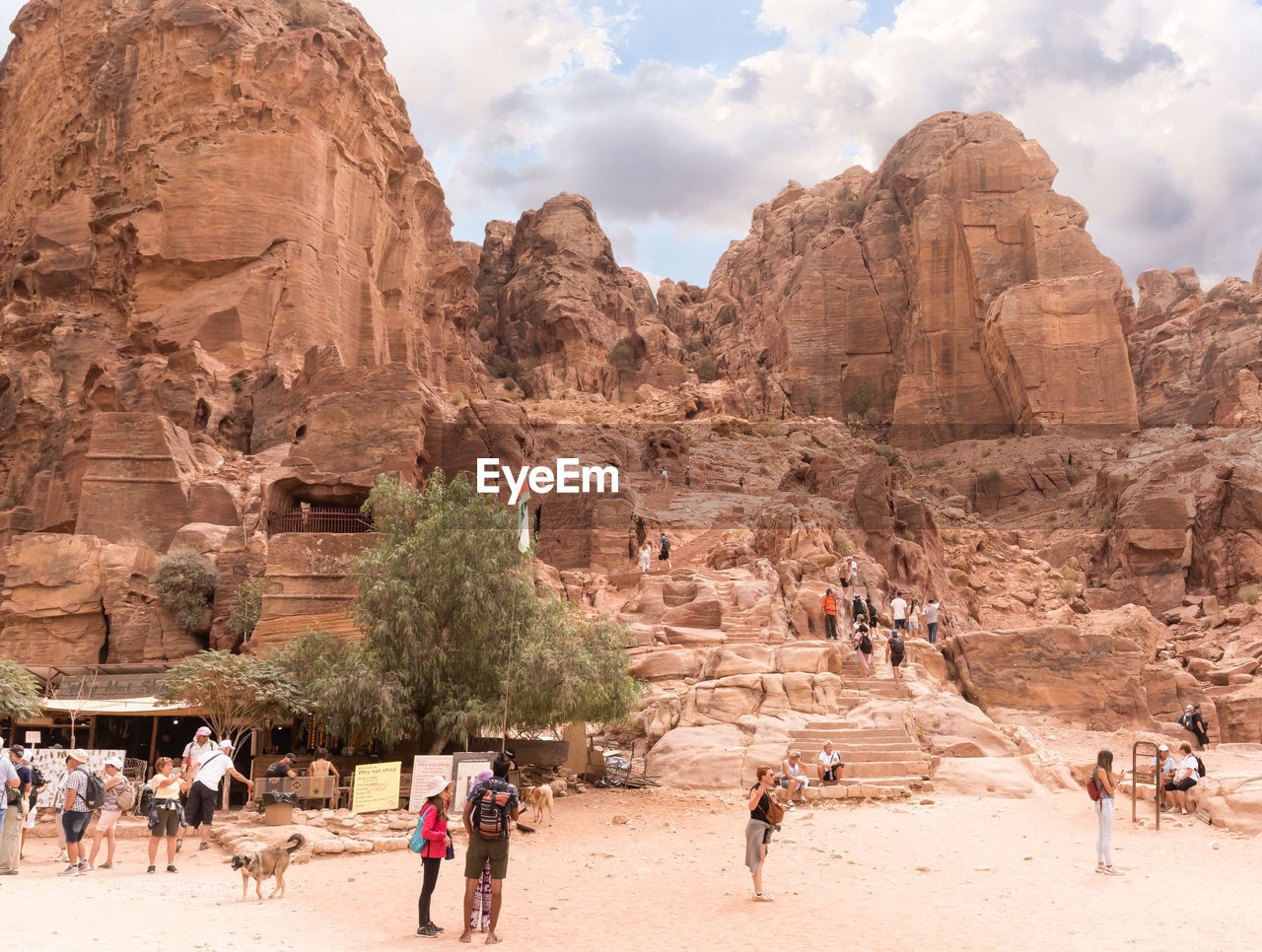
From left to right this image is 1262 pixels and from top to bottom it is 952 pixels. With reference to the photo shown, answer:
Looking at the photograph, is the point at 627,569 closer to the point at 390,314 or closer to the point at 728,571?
the point at 728,571

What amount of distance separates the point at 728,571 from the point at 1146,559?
20.0 m

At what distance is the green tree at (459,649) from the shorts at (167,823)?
195 inches

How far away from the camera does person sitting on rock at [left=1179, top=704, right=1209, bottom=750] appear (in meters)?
24.1

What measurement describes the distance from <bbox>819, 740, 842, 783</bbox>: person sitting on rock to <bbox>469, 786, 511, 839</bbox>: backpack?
9.16 metres

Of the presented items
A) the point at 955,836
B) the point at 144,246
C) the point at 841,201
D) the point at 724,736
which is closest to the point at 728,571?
the point at 724,736

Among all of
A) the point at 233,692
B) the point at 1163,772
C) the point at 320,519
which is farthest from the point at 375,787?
the point at 320,519

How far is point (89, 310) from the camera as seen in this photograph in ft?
160

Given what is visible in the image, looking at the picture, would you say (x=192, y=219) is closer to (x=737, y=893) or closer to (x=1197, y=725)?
(x=1197, y=725)

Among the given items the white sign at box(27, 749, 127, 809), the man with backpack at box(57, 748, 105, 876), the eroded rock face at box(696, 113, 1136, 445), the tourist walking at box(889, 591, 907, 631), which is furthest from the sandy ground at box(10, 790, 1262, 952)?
the eroded rock face at box(696, 113, 1136, 445)

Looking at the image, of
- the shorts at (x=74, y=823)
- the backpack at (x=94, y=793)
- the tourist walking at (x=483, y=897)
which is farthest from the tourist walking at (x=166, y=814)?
the tourist walking at (x=483, y=897)

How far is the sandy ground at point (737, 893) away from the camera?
9594mm

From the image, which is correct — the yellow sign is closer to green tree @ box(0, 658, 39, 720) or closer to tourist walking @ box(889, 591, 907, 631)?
green tree @ box(0, 658, 39, 720)

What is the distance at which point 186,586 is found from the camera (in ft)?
93.9

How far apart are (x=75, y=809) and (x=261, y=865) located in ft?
9.80
